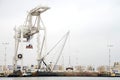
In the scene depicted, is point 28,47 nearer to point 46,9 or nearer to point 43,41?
point 43,41

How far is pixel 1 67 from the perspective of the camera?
165m

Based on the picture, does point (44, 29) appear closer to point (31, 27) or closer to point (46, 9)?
point (31, 27)

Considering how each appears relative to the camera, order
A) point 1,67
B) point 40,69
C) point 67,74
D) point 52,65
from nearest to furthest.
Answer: point 40,69, point 52,65, point 67,74, point 1,67

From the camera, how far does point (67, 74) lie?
424ft

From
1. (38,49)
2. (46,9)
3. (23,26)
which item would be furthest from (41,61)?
(46,9)

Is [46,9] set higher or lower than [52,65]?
higher

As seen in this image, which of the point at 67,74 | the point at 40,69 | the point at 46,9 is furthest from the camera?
the point at 67,74

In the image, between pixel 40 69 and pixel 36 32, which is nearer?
pixel 36 32

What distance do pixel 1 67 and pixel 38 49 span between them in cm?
6852

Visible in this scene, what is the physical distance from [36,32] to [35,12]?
555cm

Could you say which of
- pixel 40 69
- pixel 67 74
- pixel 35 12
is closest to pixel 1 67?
pixel 67 74

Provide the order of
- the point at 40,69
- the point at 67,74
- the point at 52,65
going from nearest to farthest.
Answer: the point at 40,69
the point at 52,65
the point at 67,74

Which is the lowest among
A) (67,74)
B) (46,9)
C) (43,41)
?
(67,74)

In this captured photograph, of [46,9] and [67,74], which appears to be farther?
[67,74]
